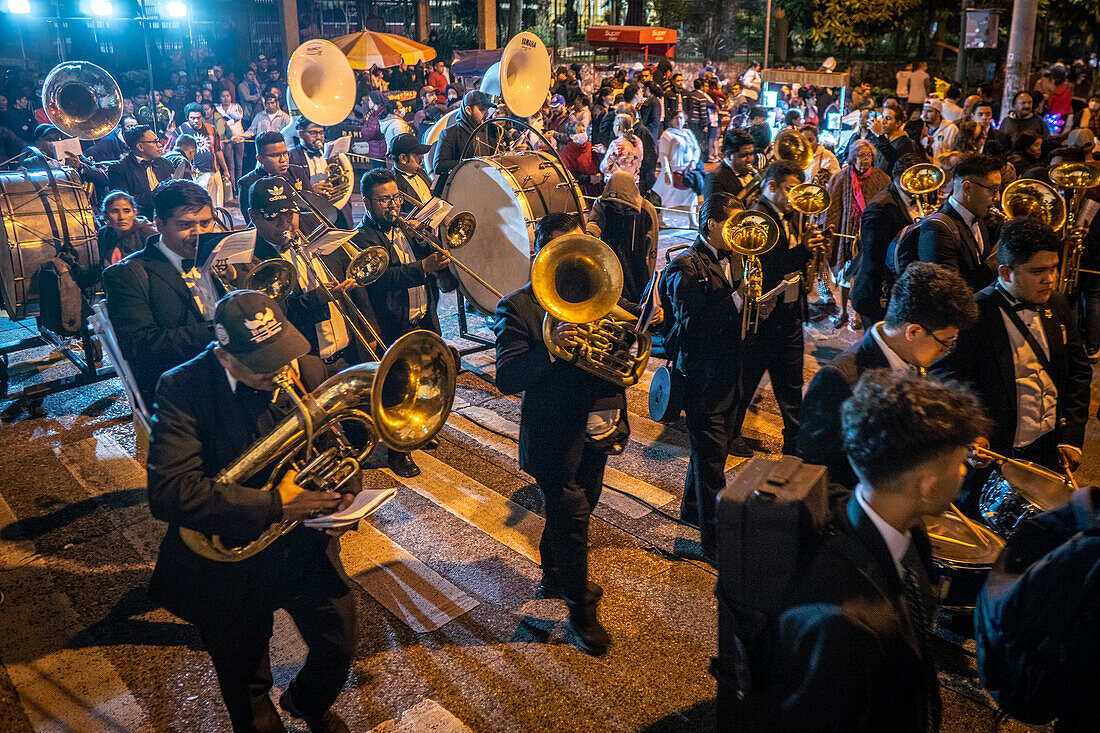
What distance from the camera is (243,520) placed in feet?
9.10

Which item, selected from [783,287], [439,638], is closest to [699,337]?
[783,287]

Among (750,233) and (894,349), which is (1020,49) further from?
(894,349)

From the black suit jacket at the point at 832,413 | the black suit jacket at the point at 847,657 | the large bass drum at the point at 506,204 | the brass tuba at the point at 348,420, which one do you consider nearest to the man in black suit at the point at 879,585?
the black suit jacket at the point at 847,657

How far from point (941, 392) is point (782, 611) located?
0.74 metres

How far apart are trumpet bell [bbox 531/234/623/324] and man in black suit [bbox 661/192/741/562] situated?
3.13 ft

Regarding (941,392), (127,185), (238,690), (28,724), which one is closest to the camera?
(941,392)

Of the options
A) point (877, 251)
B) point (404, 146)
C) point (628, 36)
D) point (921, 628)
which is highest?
point (628, 36)

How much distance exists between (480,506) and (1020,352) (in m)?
3.24

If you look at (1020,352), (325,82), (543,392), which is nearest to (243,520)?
(543,392)

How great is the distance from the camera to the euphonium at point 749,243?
Answer: 16.4 feet

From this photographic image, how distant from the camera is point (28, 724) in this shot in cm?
367

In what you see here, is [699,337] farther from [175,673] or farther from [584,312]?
[175,673]

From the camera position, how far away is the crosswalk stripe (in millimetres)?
5105

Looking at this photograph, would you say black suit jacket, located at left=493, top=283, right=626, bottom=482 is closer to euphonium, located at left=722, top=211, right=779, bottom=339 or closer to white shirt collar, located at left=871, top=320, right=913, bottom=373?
white shirt collar, located at left=871, top=320, right=913, bottom=373
